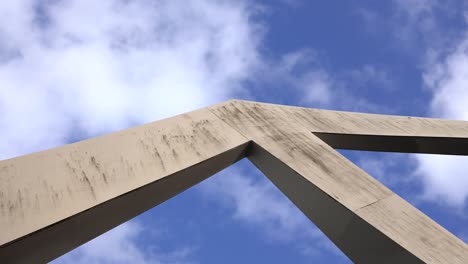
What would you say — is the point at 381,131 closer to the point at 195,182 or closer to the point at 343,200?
the point at 343,200

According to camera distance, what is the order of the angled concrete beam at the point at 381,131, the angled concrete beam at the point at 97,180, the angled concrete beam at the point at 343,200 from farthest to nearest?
1. the angled concrete beam at the point at 381,131
2. the angled concrete beam at the point at 343,200
3. the angled concrete beam at the point at 97,180

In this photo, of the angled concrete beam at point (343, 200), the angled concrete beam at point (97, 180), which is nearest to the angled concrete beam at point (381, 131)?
the angled concrete beam at point (343, 200)

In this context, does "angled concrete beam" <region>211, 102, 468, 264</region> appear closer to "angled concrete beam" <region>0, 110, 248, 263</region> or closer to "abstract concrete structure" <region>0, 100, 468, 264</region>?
"abstract concrete structure" <region>0, 100, 468, 264</region>

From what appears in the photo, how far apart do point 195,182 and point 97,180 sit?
33.7 inches

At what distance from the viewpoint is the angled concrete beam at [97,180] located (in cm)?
272

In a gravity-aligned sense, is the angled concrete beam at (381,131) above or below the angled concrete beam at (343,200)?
above

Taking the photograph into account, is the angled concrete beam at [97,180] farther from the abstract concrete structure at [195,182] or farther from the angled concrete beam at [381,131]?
the angled concrete beam at [381,131]

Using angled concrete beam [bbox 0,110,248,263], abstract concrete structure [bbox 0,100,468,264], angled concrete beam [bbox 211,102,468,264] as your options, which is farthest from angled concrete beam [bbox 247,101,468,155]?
angled concrete beam [bbox 0,110,248,263]

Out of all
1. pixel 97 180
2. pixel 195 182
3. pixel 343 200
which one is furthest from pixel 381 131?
pixel 97 180

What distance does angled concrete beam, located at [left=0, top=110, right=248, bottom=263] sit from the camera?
272 cm

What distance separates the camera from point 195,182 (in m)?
3.71

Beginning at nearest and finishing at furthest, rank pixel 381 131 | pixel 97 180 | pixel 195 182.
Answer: pixel 97 180 < pixel 195 182 < pixel 381 131

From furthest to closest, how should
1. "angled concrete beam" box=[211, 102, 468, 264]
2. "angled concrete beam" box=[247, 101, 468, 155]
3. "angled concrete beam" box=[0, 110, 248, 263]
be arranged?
1. "angled concrete beam" box=[247, 101, 468, 155]
2. "angled concrete beam" box=[211, 102, 468, 264]
3. "angled concrete beam" box=[0, 110, 248, 263]

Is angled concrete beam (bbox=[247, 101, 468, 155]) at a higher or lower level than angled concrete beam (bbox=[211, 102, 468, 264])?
higher
